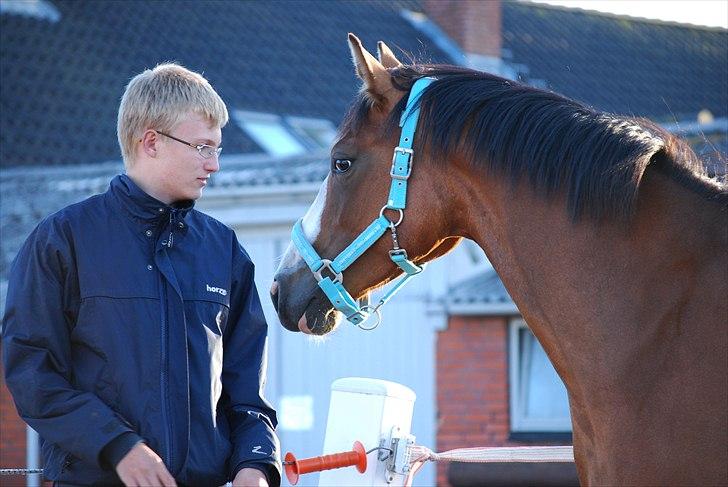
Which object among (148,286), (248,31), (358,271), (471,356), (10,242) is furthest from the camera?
(248,31)

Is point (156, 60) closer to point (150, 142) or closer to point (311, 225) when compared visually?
point (311, 225)

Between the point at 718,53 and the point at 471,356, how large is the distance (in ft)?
44.9

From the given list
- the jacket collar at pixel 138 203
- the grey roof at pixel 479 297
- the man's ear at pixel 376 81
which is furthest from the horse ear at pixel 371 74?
the grey roof at pixel 479 297

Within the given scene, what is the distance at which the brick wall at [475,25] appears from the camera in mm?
17203

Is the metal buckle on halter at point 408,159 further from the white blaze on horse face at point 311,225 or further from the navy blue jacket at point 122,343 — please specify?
the navy blue jacket at point 122,343

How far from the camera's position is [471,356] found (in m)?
10.5

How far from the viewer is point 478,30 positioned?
1739cm

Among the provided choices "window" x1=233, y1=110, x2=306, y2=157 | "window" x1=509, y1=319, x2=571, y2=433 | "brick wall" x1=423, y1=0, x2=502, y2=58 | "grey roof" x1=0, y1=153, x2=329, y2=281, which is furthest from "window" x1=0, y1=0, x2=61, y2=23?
"window" x1=509, y1=319, x2=571, y2=433

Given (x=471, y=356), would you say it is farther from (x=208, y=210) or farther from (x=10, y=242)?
(x=10, y=242)

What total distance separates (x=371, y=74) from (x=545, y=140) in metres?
0.59

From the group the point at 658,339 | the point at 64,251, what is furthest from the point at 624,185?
the point at 64,251

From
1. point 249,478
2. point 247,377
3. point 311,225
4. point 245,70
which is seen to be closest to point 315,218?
point 311,225

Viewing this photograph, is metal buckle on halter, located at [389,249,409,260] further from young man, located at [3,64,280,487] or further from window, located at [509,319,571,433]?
window, located at [509,319,571,433]

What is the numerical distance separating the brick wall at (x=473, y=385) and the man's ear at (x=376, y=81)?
735 centimetres
